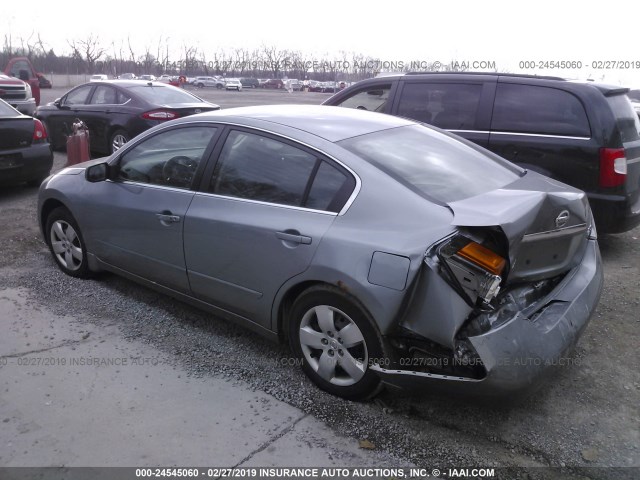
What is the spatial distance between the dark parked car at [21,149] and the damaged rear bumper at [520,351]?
629 cm

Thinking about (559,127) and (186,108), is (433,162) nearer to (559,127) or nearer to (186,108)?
(559,127)

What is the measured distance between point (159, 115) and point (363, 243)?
24.7ft

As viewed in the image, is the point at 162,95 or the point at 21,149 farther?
the point at 162,95

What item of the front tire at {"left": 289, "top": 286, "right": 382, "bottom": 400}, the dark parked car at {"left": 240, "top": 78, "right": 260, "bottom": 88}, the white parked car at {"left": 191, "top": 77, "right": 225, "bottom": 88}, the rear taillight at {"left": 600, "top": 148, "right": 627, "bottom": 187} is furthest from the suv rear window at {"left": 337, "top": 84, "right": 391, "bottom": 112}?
the dark parked car at {"left": 240, "top": 78, "right": 260, "bottom": 88}

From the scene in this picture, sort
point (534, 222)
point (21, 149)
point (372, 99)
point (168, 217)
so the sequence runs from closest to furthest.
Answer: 1. point (534, 222)
2. point (168, 217)
3. point (372, 99)
4. point (21, 149)

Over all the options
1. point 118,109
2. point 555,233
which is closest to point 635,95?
point 118,109

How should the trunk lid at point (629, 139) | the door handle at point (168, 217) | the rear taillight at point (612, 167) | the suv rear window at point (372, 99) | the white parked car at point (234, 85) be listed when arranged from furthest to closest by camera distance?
the white parked car at point (234, 85) → the suv rear window at point (372, 99) → the trunk lid at point (629, 139) → the rear taillight at point (612, 167) → the door handle at point (168, 217)

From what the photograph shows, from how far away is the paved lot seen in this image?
278 centimetres

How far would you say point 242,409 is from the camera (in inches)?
124

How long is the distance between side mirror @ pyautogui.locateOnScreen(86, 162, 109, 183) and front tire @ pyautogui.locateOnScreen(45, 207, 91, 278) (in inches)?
20.8

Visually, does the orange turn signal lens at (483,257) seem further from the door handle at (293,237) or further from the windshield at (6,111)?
the windshield at (6,111)

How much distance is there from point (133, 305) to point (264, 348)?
1261 mm

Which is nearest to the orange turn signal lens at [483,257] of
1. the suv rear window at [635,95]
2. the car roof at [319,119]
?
the car roof at [319,119]

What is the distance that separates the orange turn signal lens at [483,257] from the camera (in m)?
2.73
